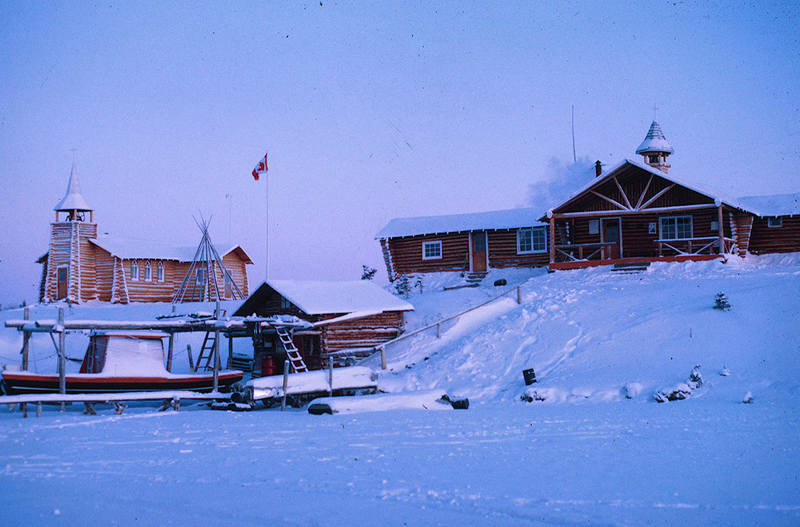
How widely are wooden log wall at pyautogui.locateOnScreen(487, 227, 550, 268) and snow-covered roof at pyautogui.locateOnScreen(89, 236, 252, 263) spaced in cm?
1963

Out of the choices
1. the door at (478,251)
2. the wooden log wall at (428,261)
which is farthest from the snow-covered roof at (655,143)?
the wooden log wall at (428,261)

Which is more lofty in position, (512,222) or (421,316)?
(512,222)

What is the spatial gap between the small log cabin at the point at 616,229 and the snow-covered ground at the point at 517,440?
4.63 metres

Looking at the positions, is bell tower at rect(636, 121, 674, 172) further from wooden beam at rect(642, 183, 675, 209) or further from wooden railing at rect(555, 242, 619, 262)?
wooden beam at rect(642, 183, 675, 209)

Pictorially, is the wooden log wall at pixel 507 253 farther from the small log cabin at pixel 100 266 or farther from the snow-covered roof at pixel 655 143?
the small log cabin at pixel 100 266

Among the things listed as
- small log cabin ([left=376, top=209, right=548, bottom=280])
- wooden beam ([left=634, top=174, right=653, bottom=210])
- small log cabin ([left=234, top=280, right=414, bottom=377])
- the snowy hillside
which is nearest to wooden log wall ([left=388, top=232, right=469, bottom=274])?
small log cabin ([left=376, top=209, right=548, bottom=280])

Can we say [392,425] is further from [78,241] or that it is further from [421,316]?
[78,241]

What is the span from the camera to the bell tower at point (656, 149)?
38656 millimetres

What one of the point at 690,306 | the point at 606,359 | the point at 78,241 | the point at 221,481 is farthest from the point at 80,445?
the point at 78,241

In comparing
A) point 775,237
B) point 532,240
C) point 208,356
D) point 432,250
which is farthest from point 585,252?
point 208,356

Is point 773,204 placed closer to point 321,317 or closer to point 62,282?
point 321,317

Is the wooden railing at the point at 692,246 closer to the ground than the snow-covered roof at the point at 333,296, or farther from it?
farther from it

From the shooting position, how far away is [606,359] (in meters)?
20.3

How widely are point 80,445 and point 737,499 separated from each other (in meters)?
10.7
